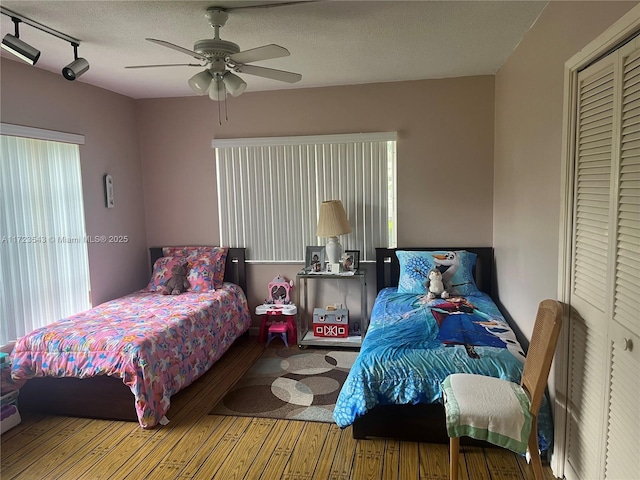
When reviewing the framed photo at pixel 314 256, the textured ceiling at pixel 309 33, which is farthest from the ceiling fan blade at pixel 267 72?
the framed photo at pixel 314 256

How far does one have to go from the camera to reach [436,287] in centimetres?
365

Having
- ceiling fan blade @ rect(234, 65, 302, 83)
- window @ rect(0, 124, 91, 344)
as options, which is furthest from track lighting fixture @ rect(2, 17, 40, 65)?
ceiling fan blade @ rect(234, 65, 302, 83)

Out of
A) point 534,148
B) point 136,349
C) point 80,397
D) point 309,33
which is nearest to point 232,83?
point 309,33

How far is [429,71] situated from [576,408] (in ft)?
9.09

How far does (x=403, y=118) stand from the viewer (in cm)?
409

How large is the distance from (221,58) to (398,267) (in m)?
2.50

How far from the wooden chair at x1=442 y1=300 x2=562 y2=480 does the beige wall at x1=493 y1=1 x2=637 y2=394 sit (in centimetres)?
33

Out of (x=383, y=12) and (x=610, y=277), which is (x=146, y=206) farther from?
(x=610, y=277)

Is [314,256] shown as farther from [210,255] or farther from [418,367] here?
[418,367]

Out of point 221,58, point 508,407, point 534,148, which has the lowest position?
point 508,407

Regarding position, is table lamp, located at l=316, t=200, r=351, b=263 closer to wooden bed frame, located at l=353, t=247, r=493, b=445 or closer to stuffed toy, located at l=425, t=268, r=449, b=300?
stuffed toy, located at l=425, t=268, r=449, b=300

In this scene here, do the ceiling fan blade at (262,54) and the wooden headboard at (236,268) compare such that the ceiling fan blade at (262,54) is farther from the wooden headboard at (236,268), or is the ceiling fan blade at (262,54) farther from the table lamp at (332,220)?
the wooden headboard at (236,268)

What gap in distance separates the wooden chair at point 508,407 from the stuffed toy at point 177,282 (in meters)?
2.76

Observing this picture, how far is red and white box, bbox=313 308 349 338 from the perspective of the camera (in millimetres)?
4141
